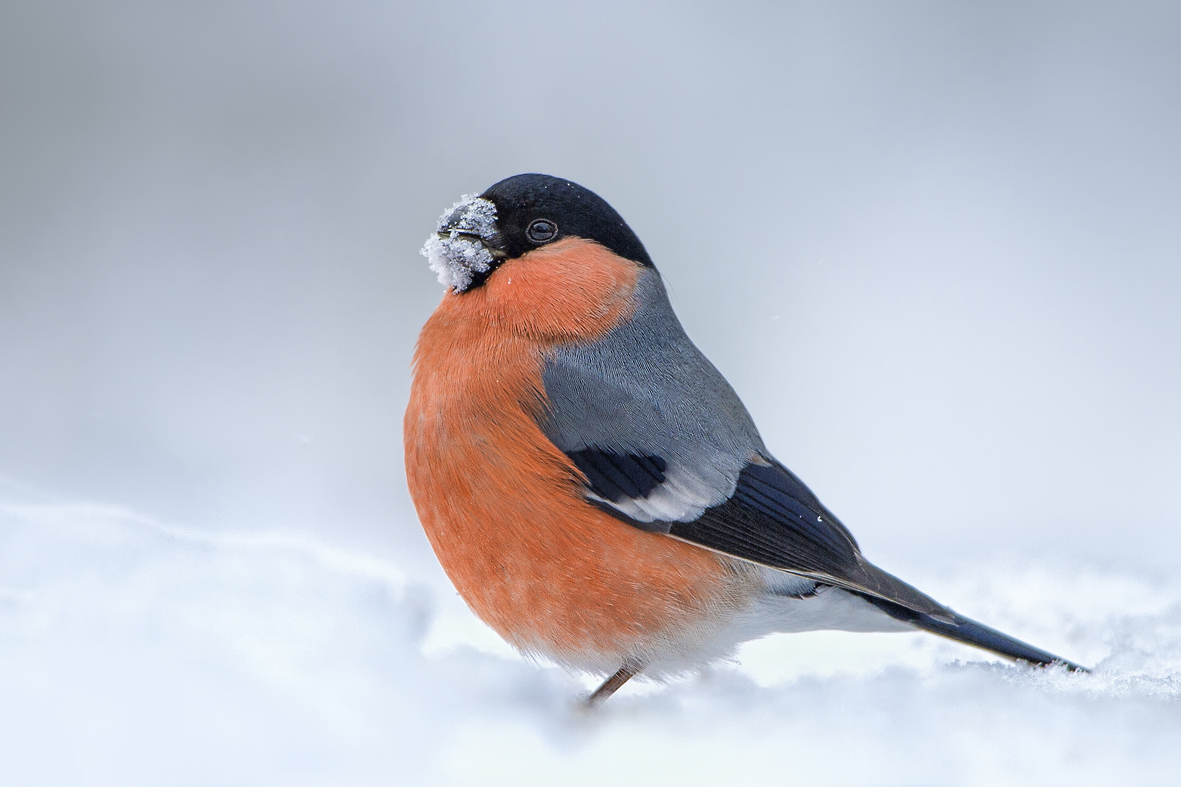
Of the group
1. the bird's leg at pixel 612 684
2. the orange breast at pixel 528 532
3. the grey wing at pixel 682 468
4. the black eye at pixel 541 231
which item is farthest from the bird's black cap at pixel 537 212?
the bird's leg at pixel 612 684

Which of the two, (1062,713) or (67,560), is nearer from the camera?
(1062,713)

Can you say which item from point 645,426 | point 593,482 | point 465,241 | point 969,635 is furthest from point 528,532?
point 969,635

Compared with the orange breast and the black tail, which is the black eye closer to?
the orange breast

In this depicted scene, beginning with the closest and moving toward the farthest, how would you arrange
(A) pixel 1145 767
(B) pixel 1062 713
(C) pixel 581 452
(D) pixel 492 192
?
(A) pixel 1145 767 → (B) pixel 1062 713 → (C) pixel 581 452 → (D) pixel 492 192

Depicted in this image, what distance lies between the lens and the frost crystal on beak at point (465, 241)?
182 centimetres

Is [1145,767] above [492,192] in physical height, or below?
below

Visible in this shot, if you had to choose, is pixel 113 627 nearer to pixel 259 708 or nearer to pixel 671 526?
pixel 259 708

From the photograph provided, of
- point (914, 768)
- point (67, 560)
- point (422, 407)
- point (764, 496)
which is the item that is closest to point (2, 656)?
point (67, 560)

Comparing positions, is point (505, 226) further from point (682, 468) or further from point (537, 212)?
point (682, 468)

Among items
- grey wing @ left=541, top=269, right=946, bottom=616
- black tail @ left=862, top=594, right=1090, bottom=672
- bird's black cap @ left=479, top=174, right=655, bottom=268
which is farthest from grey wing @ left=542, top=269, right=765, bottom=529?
black tail @ left=862, top=594, right=1090, bottom=672

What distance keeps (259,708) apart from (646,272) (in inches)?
43.6

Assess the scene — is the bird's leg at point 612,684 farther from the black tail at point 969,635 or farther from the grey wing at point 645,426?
the black tail at point 969,635

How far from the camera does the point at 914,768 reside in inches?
55.7

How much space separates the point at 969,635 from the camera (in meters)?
1.74
